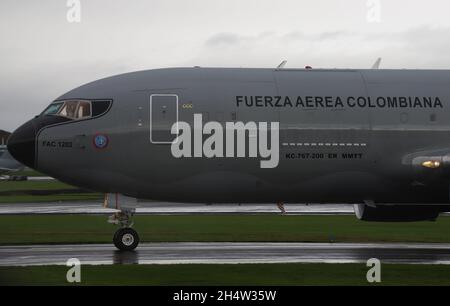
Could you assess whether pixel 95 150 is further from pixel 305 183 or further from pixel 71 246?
pixel 305 183

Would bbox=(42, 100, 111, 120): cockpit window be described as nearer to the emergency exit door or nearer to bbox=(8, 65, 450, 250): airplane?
bbox=(8, 65, 450, 250): airplane

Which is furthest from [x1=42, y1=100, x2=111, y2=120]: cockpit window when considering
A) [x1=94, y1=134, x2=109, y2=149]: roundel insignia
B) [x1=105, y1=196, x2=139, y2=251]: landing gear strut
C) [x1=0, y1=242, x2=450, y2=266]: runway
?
[x1=0, y1=242, x2=450, y2=266]: runway

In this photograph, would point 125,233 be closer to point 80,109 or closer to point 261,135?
point 80,109

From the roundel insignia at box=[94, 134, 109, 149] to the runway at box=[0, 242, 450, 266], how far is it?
9.90 ft

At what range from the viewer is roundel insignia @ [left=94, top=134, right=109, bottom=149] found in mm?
21109

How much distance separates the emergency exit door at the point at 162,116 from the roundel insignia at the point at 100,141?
1278 millimetres

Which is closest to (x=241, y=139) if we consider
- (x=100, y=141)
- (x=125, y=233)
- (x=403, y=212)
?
(x=100, y=141)

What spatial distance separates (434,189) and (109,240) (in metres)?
10.7

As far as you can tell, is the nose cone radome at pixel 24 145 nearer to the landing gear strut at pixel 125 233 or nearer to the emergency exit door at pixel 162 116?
the landing gear strut at pixel 125 233

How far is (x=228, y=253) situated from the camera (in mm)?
21516

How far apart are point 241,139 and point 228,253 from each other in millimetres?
3257

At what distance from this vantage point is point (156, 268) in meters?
17.9

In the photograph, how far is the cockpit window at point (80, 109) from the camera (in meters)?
21.4
